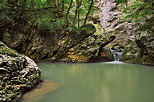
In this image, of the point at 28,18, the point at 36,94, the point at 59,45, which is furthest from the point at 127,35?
the point at 36,94

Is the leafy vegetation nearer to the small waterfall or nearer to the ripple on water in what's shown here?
the small waterfall

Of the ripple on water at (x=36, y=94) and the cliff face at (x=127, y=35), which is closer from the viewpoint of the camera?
the ripple on water at (x=36, y=94)

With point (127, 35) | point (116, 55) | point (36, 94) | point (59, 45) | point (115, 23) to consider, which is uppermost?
point (115, 23)

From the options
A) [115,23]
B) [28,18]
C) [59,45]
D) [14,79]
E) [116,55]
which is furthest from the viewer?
[115,23]

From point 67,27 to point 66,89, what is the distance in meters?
9.79

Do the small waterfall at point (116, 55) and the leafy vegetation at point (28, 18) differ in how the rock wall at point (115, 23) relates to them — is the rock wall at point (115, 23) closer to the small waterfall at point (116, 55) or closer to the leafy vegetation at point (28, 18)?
the small waterfall at point (116, 55)

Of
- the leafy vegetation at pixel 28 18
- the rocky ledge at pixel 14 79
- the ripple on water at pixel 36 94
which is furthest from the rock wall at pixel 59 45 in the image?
the ripple on water at pixel 36 94

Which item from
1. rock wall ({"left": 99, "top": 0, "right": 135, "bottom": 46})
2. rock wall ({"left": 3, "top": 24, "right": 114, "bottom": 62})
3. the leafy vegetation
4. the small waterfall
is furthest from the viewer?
rock wall ({"left": 99, "top": 0, "right": 135, "bottom": 46})

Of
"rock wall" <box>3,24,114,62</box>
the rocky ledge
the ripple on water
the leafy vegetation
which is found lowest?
the ripple on water

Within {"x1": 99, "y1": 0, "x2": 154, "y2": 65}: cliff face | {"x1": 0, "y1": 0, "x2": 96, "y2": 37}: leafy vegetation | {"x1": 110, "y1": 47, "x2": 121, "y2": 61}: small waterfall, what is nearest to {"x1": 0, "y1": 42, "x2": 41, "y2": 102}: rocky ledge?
{"x1": 0, "y1": 0, "x2": 96, "y2": 37}: leafy vegetation

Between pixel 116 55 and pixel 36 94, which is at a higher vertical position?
pixel 116 55

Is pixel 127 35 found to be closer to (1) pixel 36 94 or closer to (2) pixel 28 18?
(2) pixel 28 18

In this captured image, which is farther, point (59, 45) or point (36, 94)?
point (59, 45)

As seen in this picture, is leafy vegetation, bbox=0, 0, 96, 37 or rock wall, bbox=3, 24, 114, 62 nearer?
leafy vegetation, bbox=0, 0, 96, 37
